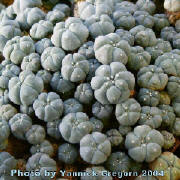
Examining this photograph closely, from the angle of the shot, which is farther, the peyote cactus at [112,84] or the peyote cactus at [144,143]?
the peyote cactus at [112,84]

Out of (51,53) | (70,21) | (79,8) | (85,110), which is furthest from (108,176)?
(79,8)

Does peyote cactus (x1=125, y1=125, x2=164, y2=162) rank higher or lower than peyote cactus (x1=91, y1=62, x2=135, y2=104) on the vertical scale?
lower

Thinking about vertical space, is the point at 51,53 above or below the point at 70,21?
below

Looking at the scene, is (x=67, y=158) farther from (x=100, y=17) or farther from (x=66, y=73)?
(x=100, y=17)

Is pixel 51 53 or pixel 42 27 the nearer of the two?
pixel 51 53

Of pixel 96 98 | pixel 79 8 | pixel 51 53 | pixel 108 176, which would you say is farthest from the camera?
pixel 79 8

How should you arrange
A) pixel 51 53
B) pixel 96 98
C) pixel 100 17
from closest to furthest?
pixel 96 98 → pixel 51 53 → pixel 100 17

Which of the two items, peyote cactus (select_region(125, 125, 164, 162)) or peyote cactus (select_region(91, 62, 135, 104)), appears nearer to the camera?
peyote cactus (select_region(125, 125, 164, 162))

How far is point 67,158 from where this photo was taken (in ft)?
10.1

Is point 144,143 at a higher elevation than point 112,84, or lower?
lower

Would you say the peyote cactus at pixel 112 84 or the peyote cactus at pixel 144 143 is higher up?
the peyote cactus at pixel 112 84

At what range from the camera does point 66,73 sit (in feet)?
10.8

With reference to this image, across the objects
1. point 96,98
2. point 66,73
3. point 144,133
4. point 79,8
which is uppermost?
point 79,8

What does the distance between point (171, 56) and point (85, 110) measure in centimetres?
127
